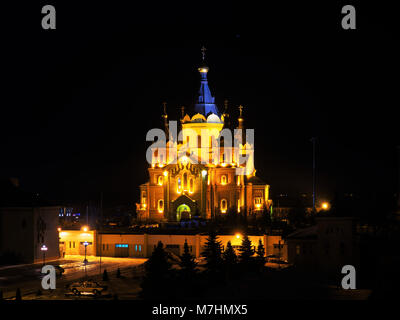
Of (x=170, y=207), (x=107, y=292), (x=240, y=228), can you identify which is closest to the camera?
(x=107, y=292)

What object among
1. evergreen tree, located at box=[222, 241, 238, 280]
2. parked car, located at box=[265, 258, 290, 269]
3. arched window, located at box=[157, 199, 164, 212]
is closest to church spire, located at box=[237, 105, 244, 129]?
arched window, located at box=[157, 199, 164, 212]

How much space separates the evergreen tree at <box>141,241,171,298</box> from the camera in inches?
1235

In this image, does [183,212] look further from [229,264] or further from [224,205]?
[229,264]

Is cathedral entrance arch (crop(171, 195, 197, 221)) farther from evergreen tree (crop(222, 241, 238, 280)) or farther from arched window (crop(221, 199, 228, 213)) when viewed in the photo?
evergreen tree (crop(222, 241, 238, 280))

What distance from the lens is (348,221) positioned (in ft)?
125

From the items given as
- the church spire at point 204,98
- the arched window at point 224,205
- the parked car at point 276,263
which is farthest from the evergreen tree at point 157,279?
the church spire at point 204,98

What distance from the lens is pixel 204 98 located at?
234 ft

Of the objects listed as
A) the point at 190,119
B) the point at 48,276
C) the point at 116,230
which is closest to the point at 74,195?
the point at 190,119

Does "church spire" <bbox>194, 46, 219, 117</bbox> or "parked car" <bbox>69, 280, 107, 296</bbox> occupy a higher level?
"church spire" <bbox>194, 46, 219, 117</bbox>

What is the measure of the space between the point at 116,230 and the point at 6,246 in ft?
25.9

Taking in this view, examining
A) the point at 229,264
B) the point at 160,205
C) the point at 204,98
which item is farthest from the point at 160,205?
the point at 229,264

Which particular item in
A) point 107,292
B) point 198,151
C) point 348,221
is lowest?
point 107,292

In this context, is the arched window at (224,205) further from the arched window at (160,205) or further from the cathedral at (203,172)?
the arched window at (160,205)

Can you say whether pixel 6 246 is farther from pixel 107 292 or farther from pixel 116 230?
pixel 107 292
